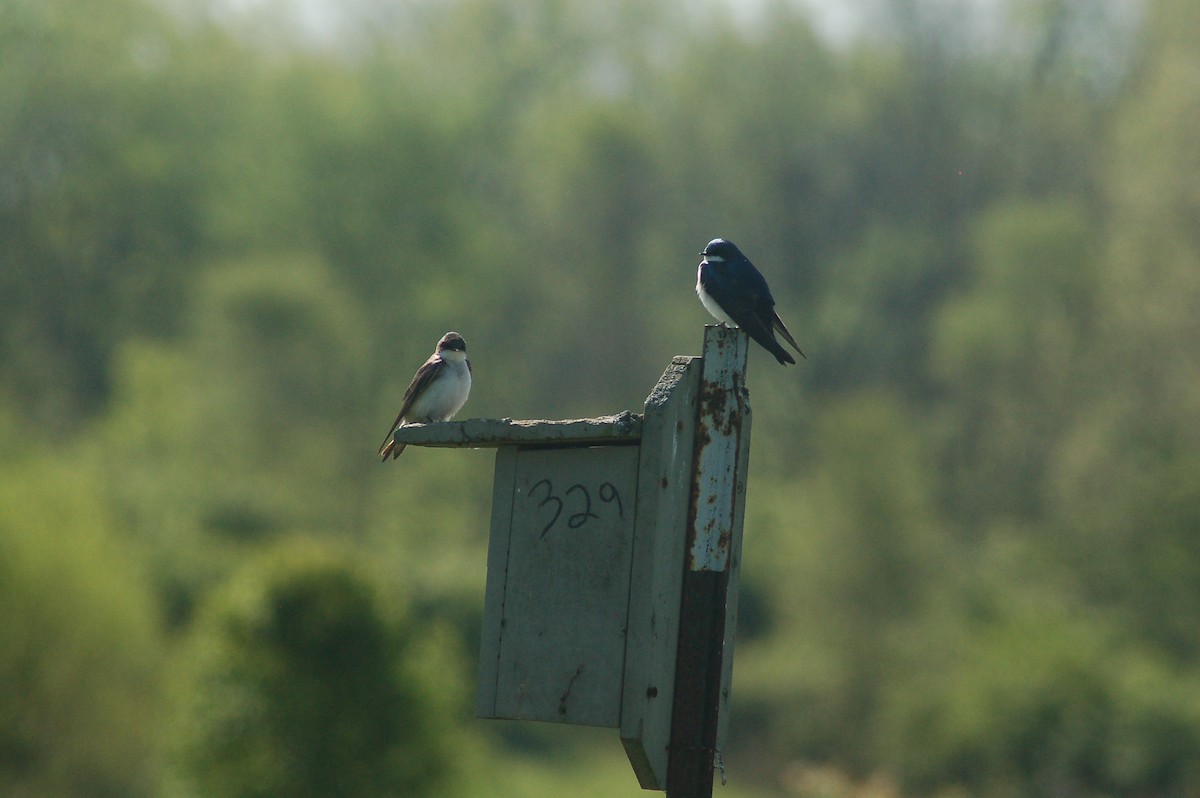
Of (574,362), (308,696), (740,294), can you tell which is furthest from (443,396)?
(574,362)

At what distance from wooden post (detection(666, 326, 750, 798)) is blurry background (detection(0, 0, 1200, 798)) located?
7.19 metres

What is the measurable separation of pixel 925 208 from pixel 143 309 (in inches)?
684

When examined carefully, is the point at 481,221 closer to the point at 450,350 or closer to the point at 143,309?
the point at 143,309

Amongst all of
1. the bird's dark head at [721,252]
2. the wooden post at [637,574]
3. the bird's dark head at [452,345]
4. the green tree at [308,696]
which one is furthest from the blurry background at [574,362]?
the wooden post at [637,574]

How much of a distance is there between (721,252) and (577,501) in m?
2.03

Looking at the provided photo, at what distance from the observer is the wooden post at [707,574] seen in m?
3.21

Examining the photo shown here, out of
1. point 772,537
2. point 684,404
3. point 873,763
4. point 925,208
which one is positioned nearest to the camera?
point 684,404

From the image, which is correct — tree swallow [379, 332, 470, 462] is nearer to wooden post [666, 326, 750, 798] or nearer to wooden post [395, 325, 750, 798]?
wooden post [395, 325, 750, 798]

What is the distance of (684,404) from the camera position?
324 cm

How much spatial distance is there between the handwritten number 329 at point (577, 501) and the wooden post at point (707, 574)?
9.6 inches

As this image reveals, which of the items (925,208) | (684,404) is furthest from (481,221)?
(684,404)

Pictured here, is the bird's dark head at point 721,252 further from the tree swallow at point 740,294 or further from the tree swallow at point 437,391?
the tree swallow at point 437,391

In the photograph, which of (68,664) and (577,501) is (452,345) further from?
(68,664)

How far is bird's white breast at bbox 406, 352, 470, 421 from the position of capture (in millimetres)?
5793
